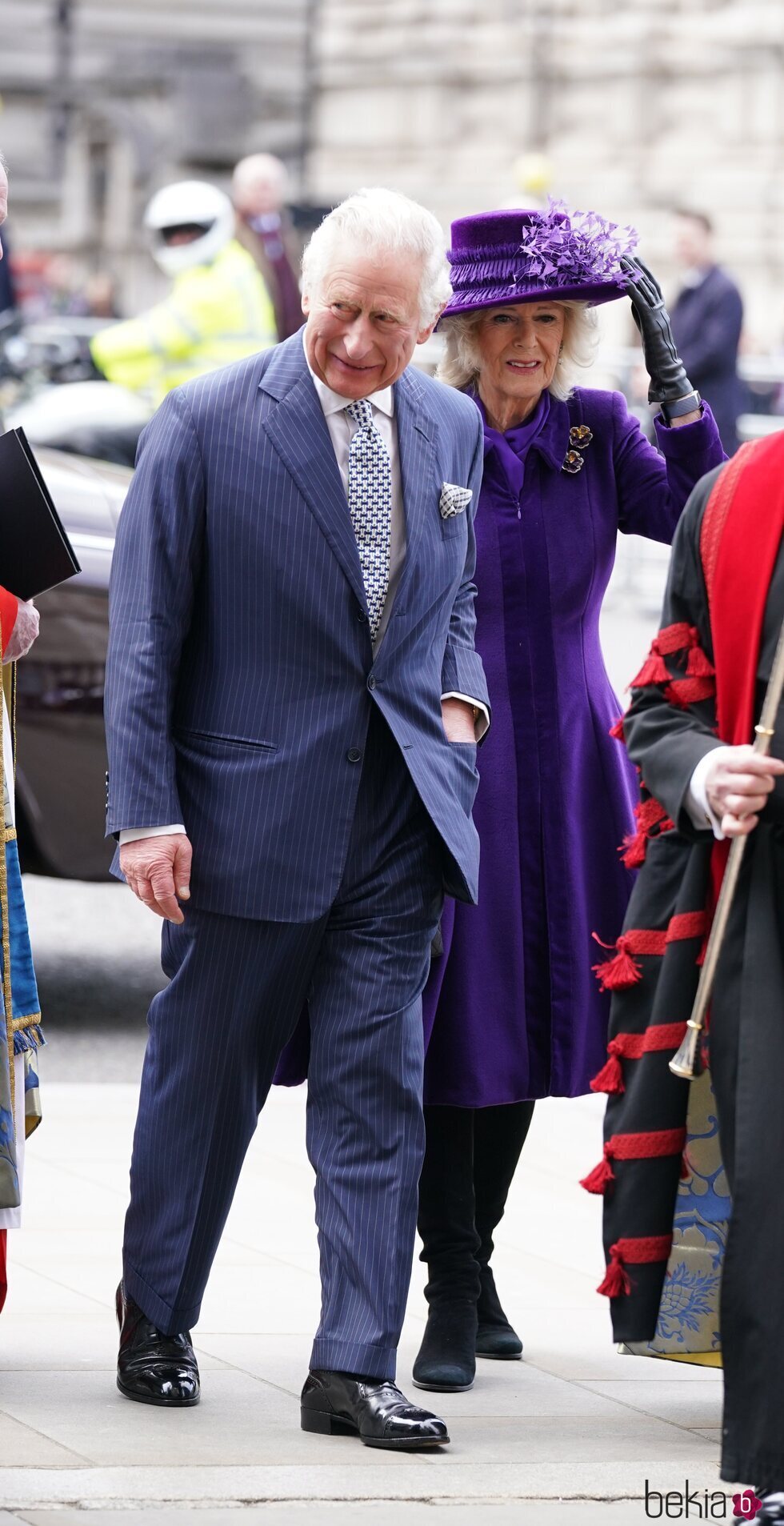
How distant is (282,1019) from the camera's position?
4.37 metres

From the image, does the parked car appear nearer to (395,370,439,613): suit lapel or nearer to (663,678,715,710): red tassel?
(395,370,439,613): suit lapel

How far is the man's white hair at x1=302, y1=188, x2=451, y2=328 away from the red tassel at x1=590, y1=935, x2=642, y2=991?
1007 millimetres

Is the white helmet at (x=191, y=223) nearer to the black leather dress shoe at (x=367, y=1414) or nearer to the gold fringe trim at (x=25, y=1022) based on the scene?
the gold fringe trim at (x=25, y=1022)

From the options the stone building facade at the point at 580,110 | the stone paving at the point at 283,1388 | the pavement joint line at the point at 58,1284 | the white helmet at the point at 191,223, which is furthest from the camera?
the stone building facade at the point at 580,110

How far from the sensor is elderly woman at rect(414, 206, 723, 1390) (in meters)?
4.73

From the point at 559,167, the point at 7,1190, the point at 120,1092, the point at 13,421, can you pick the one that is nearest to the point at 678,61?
the point at 559,167

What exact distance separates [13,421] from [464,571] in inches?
318

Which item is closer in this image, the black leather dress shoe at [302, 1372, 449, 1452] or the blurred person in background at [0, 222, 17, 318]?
the black leather dress shoe at [302, 1372, 449, 1452]

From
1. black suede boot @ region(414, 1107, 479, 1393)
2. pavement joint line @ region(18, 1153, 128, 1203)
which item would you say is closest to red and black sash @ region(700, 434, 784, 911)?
black suede boot @ region(414, 1107, 479, 1393)

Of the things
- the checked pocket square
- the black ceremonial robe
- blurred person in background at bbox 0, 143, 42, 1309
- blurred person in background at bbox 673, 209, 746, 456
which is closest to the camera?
the black ceremonial robe

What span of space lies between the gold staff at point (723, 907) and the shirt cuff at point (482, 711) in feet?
2.44

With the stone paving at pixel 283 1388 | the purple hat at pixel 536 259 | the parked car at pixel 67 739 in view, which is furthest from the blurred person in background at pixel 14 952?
the parked car at pixel 67 739

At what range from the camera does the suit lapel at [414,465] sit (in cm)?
433

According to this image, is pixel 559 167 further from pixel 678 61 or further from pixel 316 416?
pixel 316 416
